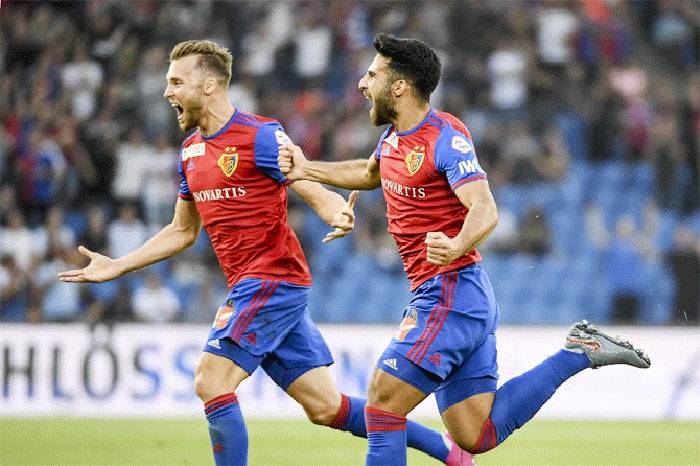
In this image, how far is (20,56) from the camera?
15.5 m

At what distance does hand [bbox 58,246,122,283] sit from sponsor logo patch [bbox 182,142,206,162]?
67 centimetres

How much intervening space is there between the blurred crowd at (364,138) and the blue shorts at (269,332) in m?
6.57

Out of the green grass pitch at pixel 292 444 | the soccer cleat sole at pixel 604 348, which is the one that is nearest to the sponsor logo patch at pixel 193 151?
the soccer cleat sole at pixel 604 348

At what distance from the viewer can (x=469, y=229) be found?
5098 mm

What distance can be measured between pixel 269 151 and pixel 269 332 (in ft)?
3.02

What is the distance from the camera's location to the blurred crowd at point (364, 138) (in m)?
13.5

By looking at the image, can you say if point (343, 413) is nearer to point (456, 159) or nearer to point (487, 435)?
point (487, 435)

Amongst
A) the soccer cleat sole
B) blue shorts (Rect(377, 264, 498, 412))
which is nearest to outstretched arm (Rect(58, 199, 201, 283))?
blue shorts (Rect(377, 264, 498, 412))

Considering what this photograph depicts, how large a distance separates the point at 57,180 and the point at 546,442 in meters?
7.28

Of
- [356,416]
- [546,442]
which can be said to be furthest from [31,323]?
[356,416]

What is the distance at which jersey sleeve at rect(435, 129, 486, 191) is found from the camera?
5.26 meters

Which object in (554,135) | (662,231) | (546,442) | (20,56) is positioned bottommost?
(546,442)

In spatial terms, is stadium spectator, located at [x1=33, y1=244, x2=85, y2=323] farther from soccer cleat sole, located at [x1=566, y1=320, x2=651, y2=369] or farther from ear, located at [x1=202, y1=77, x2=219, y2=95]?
soccer cleat sole, located at [x1=566, y1=320, x2=651, y2=369]

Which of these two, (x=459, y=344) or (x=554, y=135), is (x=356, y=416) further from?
(x=554, y=135)
